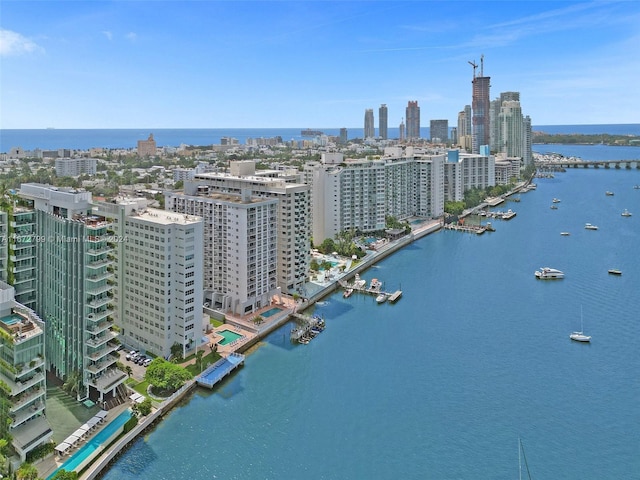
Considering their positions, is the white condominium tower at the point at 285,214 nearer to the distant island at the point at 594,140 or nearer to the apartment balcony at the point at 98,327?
the apartment balcony at the point at 98,327

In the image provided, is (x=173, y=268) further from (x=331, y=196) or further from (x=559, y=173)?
(x=559, y=173)

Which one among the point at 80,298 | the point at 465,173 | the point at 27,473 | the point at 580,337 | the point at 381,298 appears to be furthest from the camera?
the point at 465,173

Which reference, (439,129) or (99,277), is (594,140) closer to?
A: (439,129)

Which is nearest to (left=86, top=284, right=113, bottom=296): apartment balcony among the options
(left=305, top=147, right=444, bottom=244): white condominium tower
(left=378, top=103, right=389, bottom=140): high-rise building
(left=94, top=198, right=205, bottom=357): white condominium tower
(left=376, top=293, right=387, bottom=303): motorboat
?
(left=94, top=198, right=205, bottom=357): white condominium tower

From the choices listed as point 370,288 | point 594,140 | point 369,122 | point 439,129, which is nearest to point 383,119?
point 369,122

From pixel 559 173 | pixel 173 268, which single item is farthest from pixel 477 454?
pixel 559 173

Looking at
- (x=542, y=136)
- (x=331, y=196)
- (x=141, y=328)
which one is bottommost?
(x=141, y=328)

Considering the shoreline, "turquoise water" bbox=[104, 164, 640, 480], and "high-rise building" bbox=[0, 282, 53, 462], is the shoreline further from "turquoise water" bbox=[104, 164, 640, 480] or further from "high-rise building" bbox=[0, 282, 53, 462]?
"high-rise building" bbox=[0, 282, 53, 462]
